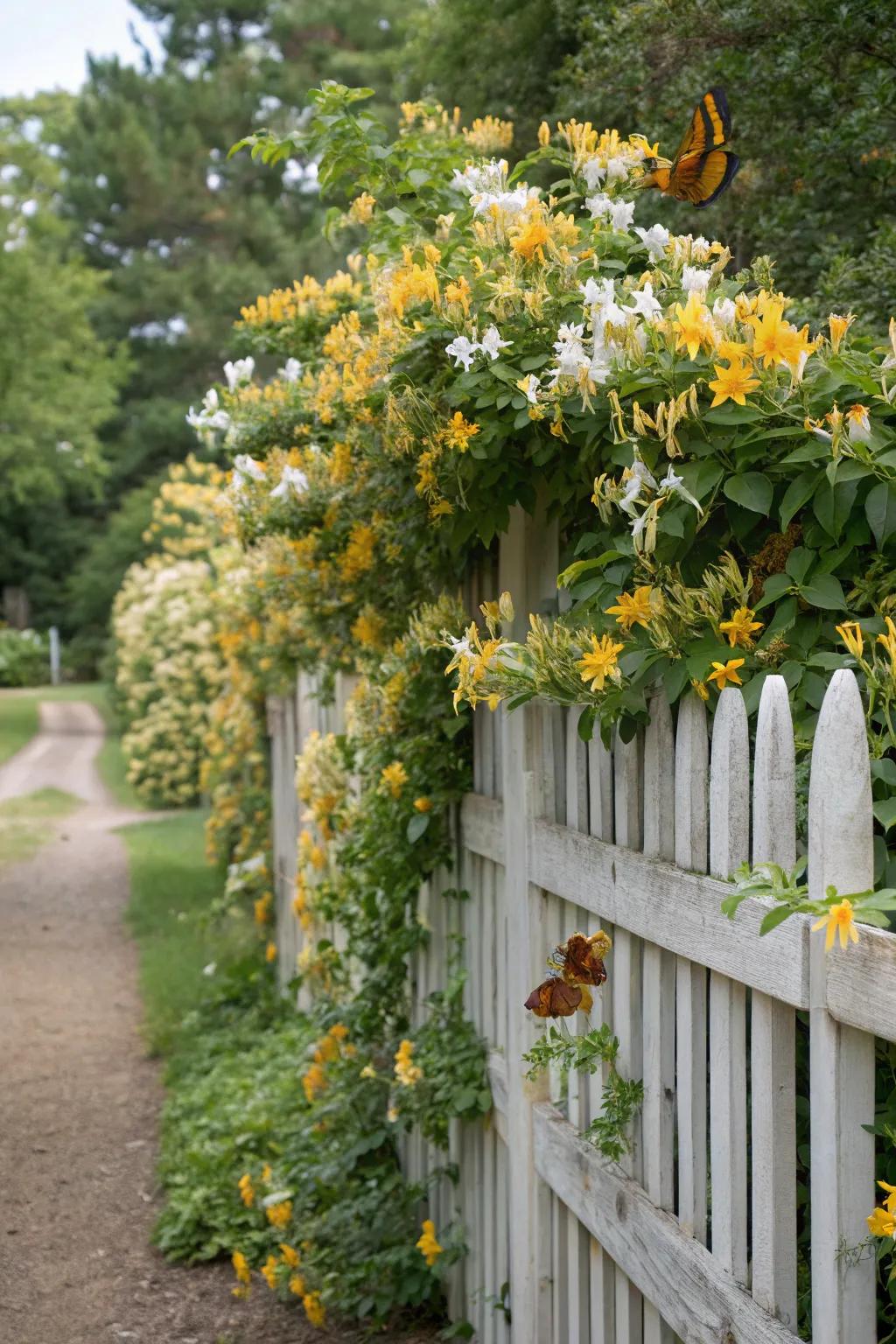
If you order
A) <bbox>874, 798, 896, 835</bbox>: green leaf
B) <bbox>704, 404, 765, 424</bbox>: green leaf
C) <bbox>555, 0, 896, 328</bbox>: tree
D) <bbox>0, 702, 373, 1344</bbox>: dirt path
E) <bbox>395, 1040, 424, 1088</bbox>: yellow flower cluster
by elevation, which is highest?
<bbox>555, 0, 896, 328</bbox>: tree

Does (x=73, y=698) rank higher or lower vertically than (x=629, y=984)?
lower

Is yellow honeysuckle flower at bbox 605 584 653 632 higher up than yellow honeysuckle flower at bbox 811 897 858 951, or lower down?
higher up

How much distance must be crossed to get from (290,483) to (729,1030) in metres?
2.11

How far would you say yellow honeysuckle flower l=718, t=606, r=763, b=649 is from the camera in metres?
1.92

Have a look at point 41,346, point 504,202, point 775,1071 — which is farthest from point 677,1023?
point 41,346

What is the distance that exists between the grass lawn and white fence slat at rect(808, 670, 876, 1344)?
644 inches

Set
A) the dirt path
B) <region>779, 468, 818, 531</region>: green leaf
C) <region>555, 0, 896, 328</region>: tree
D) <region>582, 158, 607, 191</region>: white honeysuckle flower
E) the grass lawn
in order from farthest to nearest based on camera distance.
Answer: the grass lawn → the dirt path → <region>555, 0, 896, 328</region>: tree → <region>582, 158, 607, 191</region>: white honeysuckle flower → <region>779, 468, 818, 531</region>: green leaf

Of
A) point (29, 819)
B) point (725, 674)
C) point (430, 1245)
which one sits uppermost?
point (725, 674)

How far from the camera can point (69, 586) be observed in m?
37.0

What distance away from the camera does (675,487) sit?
75.5 inches

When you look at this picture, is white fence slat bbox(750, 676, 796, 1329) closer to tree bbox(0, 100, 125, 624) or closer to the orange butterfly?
the orange butterfly

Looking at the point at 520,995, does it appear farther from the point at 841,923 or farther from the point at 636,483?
the point at 841,923

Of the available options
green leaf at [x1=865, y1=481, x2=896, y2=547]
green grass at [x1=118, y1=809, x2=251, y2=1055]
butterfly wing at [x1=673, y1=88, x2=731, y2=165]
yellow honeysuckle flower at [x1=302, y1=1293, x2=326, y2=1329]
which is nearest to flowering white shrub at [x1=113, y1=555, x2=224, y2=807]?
green grass at [x1=118, y1=809, x2=251, y2=1055]

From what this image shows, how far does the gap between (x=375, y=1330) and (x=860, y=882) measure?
2856 millimetres
